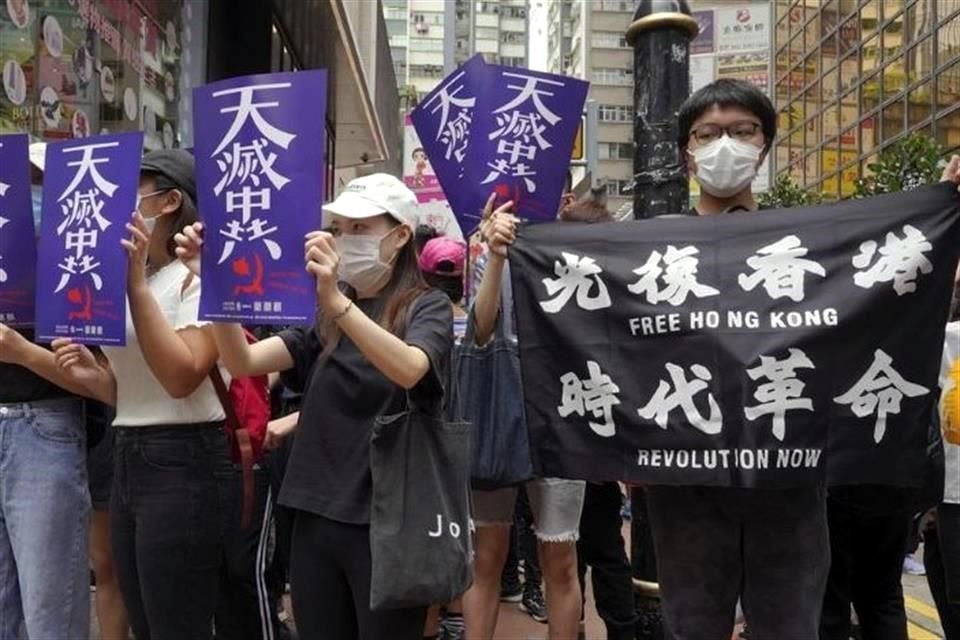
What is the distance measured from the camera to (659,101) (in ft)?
12.3

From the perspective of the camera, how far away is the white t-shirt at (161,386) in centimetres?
244

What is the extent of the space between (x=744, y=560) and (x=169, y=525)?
4.90 ft

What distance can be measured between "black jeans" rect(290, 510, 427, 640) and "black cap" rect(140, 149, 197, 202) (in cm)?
99

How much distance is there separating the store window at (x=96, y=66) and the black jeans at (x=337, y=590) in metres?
3.25

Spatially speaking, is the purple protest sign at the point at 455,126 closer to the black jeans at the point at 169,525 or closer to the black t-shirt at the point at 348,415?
the black t-shirt at the point at 348,415

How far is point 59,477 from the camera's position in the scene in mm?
2633

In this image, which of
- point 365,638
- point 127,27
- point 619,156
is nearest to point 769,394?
point 365,638

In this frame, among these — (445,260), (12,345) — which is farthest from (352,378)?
(445,260)

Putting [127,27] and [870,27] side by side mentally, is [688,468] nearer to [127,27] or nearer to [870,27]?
[127,27]

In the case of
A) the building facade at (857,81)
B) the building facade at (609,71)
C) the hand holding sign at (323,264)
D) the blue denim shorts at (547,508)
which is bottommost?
the blue denim shorts at (547,508)

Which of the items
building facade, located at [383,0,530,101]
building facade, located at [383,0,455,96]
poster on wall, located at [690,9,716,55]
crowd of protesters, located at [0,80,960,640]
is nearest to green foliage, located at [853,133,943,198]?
poster on wall, located at [690,9,716,55]

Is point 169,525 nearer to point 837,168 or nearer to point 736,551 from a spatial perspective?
point 736,551

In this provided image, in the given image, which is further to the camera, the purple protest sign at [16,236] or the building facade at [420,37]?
the building facade at [420,37]

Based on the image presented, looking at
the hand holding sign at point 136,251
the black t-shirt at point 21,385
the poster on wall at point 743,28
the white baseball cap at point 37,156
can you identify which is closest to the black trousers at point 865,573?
the hand holding sign at point 136,251
